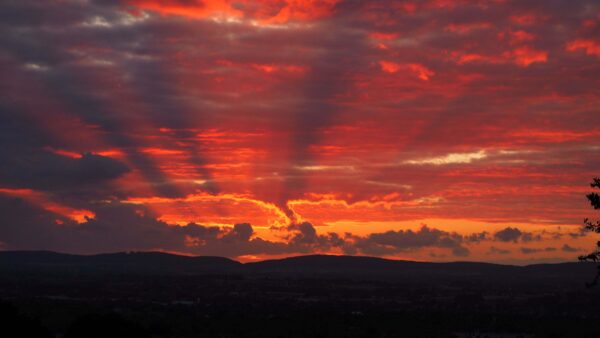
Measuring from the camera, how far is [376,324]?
359 feet

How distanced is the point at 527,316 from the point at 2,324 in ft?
303

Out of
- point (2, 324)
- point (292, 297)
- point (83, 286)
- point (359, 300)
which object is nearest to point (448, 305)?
point (359, 300)

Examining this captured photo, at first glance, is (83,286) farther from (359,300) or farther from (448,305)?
(448,305)

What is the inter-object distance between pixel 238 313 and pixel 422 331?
31.9m

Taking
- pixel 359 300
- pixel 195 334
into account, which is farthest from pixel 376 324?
pixel 359 300

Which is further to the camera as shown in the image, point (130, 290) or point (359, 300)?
point (130, 290)

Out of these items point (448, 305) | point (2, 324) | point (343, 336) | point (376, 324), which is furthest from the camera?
point (448, 305)

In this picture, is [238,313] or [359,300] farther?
[359,300]

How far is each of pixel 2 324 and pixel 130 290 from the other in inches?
4918

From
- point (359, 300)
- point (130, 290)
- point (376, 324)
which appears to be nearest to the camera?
point (376, 324)

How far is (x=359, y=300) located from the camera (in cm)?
16425

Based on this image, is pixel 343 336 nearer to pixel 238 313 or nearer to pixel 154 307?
pixel 238 313

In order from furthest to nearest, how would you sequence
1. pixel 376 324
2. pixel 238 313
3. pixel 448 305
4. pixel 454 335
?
pixel 448 305, pixel 238 313, pixel 376 324, pixel 454 335

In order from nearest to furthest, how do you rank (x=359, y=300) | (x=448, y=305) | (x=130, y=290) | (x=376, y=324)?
(x=376, y=324), (x=448, y=305), (x=359, y=300), (x=130, y=290)
